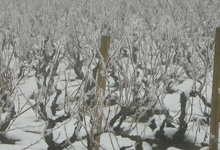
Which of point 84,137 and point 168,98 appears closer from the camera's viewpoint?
point 84,137

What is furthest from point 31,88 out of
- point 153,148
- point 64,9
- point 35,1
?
point 35,1

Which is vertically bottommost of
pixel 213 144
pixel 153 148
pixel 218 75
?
pixel 153 148

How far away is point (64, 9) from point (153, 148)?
690cm

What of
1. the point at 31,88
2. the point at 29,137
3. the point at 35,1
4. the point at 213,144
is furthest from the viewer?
the point at 35,1

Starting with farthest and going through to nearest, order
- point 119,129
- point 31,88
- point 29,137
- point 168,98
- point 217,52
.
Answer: point 31,88 < point 168,98 < point 119,129 < point 29,137 < point 217,52

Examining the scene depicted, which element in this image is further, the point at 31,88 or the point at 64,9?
the point at 64,9

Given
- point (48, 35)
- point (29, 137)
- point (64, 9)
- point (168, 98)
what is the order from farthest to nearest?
point (64, 9) → point (48, 35) → point (168, 98) → point (29, 137)

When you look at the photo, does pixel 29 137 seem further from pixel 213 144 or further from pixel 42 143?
pixel 213 144

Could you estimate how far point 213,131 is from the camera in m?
1.64

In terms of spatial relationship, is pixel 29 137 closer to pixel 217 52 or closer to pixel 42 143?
pixel 42 143

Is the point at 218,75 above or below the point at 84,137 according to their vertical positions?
above

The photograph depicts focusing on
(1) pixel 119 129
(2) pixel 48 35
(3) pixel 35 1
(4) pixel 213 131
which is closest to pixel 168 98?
(1) pixel 119 129

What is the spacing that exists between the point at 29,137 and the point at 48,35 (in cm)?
252

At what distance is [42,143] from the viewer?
6.86 ft
